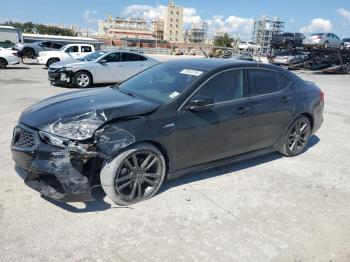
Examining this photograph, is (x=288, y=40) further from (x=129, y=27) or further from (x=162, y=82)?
(x=129, y=27)

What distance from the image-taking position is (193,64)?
5.07m

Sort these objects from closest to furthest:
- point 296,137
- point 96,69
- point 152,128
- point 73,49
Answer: point 152,128 → point 296,137 → point 96,69 → point 73,49

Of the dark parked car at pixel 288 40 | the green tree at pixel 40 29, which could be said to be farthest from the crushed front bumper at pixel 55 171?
the green tree at pixel 40 29

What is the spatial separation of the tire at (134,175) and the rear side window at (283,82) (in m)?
2.52

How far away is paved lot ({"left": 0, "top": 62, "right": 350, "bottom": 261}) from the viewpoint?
3248mm

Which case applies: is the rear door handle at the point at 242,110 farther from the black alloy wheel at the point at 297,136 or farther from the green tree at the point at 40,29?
the green tree at the point at 40,29

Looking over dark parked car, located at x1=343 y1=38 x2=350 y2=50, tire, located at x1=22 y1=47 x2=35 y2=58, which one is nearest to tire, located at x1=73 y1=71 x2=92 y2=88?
tire, located at x1=22 y1=47 x2=35 y2=58

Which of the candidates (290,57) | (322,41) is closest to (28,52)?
(290,57)

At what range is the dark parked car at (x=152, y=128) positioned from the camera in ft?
12.2

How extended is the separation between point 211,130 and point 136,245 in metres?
1.80

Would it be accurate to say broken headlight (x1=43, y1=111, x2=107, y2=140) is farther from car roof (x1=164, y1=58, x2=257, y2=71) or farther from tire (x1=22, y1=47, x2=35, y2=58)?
tire (x1=22, y1=47, x2=35, y2=58)

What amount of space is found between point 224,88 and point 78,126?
2005mm

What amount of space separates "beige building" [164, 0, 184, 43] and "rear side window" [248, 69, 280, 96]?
461 feet

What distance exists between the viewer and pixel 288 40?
30.0 meters
